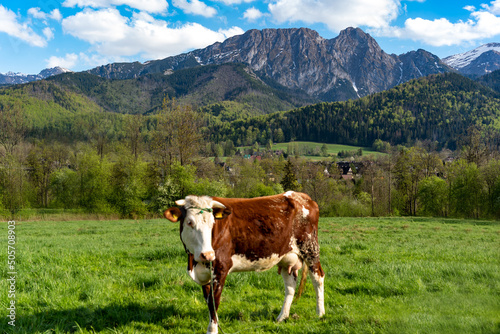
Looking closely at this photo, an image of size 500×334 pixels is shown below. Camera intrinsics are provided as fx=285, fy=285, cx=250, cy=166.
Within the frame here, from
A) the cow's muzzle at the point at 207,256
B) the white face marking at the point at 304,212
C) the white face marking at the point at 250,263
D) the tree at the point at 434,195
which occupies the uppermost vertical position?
the white face marking at the point at 304,212

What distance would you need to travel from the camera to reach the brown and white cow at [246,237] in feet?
14.8

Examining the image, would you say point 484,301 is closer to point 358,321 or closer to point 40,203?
point 358,321

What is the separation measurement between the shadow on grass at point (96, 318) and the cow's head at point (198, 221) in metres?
1.79

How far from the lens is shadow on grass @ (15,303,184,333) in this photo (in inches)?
188

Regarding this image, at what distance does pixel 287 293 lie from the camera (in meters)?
5.58

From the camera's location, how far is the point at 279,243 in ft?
17.5

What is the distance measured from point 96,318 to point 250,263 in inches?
117

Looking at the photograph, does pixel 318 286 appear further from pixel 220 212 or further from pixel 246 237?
pixel 220 212

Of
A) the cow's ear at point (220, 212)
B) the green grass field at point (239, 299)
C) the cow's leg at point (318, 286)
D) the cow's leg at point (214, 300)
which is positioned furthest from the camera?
the cow's leg at point (318, 286)

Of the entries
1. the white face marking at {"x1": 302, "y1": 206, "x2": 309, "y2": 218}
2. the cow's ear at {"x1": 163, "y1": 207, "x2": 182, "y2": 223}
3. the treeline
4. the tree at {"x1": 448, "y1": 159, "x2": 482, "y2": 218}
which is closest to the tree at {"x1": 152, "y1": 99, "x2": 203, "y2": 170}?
the treeline

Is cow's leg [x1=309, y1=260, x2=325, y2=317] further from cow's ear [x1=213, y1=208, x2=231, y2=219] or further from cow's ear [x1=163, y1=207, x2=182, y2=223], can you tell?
cow's ear [x1=163, y1=207, x2=182, y2=223]

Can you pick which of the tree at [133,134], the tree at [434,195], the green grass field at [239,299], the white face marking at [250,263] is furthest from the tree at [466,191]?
the white face marking at [250,263]

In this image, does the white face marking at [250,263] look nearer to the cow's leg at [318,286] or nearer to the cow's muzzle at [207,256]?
the cow's muzzle at [207,256]

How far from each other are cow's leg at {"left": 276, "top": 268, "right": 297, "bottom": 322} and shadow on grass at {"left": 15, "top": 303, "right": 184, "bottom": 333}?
187 cm
